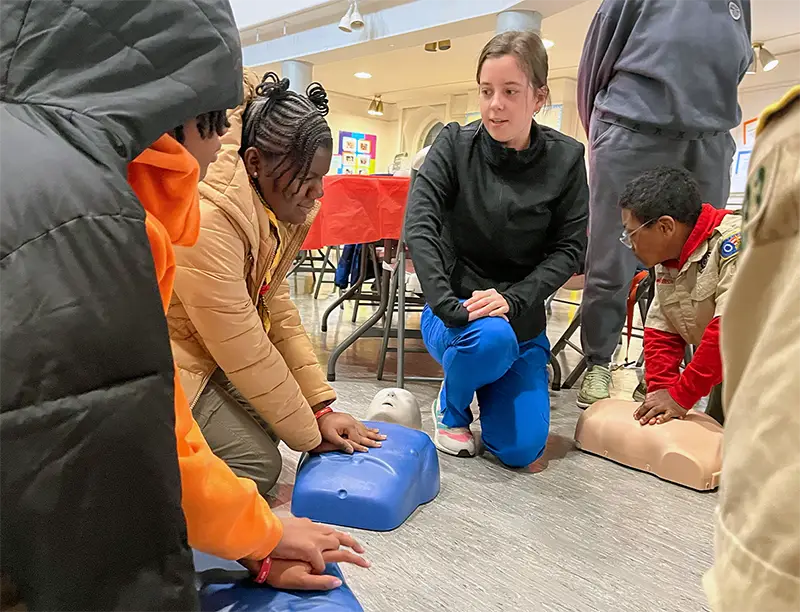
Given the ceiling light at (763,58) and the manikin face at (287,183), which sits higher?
the ceiling light at (763,58)

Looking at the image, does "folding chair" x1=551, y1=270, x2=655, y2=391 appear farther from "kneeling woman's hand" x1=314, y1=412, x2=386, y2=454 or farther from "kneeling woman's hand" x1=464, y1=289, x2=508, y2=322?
"kneeling woman's hand" x1=314, y1=412, x2=386, y2=454

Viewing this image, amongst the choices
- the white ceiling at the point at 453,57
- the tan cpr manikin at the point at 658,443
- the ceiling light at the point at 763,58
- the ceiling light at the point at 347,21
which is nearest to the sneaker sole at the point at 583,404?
the tan cpr manikin at the point at 658,443

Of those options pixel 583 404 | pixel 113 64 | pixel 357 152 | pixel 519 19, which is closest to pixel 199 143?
pixel 113 64

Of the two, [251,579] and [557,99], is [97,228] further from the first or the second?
[557,99]

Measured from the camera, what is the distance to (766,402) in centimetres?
27

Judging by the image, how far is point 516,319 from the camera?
59.1 inches

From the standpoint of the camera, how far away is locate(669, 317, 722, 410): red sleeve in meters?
1.32

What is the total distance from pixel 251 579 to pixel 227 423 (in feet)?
1.60

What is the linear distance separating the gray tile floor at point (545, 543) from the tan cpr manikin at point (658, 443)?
25 mm

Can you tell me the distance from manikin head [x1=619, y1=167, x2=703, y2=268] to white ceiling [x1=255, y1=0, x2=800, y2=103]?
10.2 ft

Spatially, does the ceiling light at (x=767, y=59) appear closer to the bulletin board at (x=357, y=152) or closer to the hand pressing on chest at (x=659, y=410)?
the hand pressing on chest at (x=659, y=410)

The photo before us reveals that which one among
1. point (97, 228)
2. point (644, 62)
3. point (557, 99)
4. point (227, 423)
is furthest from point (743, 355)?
point (557, 99)

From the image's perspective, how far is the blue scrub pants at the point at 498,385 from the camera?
1355 millimetres

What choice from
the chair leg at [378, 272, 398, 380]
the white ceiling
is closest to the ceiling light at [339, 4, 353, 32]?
the white ceiling
